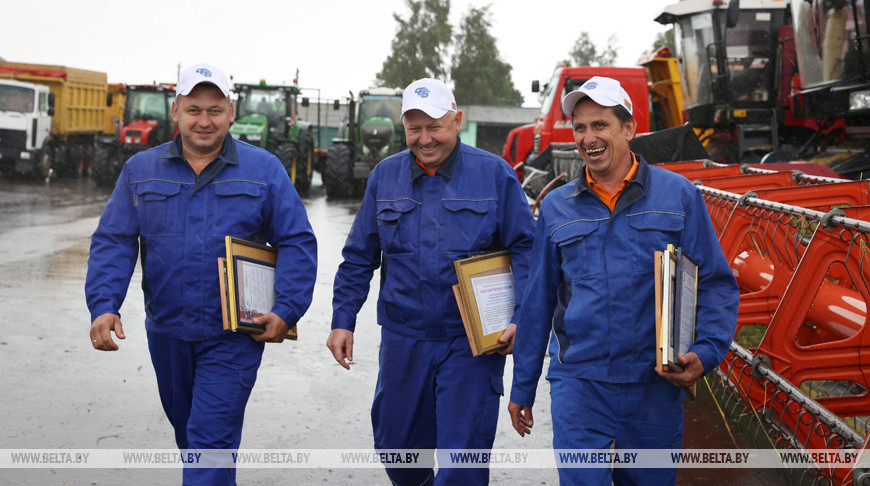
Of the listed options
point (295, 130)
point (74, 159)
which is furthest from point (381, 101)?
point (74, 159)

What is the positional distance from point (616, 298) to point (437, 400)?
3.51ft

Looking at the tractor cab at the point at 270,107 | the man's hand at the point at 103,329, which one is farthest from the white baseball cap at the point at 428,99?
the tractor cab at the point at 270,107

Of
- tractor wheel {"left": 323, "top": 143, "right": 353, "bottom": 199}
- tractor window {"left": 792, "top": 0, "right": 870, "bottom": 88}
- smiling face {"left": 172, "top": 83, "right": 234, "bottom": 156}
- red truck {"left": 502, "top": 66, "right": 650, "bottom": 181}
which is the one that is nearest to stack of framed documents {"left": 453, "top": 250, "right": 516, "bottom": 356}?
smiling face {"left": 172, "top": 83, "right": 234, "bottom": 156}

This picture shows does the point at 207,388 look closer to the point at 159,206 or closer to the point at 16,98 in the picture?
the point at 159,206

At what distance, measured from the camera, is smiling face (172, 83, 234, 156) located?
13.2 feet

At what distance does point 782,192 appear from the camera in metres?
6.00

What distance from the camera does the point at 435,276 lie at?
13.1 ft

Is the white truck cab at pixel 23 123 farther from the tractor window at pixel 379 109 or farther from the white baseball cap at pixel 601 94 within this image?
the white baseball cap at pixel 601 94

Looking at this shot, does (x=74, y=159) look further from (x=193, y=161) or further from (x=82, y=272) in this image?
(x=193, y=161)

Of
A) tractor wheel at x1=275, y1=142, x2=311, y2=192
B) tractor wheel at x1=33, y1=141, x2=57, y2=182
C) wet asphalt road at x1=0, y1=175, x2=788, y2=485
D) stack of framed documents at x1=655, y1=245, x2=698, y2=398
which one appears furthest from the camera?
tractor wheel at x1=33, y1=141, x2=57, y2=182

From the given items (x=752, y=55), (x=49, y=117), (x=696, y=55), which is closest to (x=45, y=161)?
(x=49, y=117)

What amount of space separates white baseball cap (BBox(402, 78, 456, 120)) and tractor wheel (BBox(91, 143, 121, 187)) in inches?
936

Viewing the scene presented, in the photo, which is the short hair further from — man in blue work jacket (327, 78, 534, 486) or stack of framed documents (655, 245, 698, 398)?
Result: man in blue work jacket (327, 78, 534, 486)

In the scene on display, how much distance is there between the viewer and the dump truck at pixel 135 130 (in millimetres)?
26438
